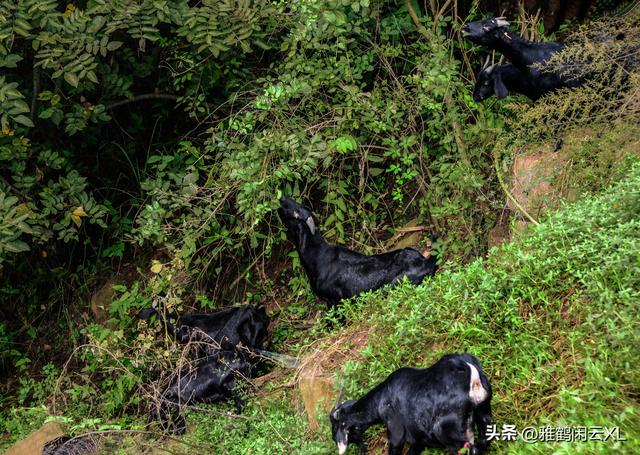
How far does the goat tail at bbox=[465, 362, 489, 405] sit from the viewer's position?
144 inches

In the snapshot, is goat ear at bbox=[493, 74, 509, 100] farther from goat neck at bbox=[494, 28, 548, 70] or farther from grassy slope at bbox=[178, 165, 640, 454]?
grassy slope at bbox=[178, 165, 640, 454]

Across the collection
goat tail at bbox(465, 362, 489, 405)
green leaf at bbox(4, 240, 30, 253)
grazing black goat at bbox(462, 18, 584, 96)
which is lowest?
green leaf at bbox(4, 240, 30, 253)

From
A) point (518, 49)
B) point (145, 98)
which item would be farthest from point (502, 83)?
point (145, 98)

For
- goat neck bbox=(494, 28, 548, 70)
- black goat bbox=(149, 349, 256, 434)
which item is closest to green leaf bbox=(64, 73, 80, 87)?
black goat bbox=(149, 349, 256, 434)

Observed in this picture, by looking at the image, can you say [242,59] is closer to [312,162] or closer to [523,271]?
[312,162]

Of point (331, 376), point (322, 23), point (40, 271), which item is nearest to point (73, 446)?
point (331, 376)

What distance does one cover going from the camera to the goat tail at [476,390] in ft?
12.0

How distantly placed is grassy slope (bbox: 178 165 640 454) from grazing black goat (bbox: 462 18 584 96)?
139 cm

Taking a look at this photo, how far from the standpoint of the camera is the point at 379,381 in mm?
4621

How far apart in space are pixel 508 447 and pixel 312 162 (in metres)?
3.67

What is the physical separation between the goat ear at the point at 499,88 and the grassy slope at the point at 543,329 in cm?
161

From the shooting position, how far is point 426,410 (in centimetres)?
388

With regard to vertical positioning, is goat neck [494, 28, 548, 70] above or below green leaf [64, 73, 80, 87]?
above

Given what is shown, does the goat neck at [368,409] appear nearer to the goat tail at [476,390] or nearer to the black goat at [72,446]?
the goat tail at [476,390]
